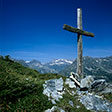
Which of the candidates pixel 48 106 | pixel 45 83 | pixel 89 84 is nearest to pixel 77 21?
pixel 89 84

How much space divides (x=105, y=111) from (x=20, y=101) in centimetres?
485

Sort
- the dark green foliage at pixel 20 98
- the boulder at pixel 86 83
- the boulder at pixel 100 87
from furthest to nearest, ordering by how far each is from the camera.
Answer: the boulder at pixel 100 87
the boulder at pixel 86 83
the dark green foliage at pixel 20 98

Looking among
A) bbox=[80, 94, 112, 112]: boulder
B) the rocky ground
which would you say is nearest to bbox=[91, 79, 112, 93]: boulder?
the rocky ground

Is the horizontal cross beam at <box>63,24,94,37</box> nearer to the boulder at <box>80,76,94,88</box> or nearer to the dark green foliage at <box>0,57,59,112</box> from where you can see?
the boulder at <box>80,76,94,88</box>

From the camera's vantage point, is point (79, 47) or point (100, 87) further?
point (79, 47)

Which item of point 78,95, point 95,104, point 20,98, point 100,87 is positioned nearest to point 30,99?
point 20,98

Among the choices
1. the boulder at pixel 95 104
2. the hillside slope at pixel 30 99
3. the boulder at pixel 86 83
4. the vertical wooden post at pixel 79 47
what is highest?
the vertical wooden post at pixel 79 47

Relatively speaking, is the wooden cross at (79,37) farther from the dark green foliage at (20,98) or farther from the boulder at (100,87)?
the dark green foliage at (20,98)

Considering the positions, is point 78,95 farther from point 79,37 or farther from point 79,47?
point 79,37

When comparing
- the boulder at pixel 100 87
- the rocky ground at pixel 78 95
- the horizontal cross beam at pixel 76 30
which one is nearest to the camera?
the rocky ground at pixel 78 95

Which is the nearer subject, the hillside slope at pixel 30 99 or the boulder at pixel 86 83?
the hillside slope at pixel 30 99

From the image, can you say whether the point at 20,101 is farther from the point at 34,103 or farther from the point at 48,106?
the point at 48,106

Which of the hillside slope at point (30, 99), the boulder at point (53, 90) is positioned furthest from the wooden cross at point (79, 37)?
the hillside slope at point (30, 99)

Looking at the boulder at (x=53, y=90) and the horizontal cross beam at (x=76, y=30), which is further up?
the horizontal cross beam at (x=76, y=30)
